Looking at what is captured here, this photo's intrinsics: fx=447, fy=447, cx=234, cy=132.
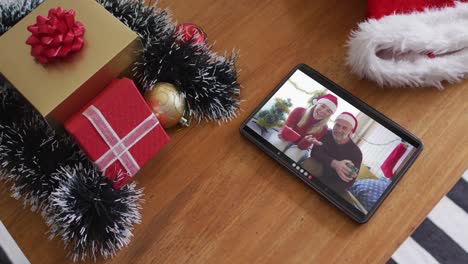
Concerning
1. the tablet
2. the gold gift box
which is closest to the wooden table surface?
the tablet

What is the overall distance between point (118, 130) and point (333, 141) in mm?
271

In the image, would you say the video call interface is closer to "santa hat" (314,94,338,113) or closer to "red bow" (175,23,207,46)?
"santa hat" (314,94,338,113)

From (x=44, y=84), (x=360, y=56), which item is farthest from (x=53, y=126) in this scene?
(x=360, y=56)

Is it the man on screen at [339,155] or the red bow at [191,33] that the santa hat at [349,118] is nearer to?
the man on screen at [339,155]

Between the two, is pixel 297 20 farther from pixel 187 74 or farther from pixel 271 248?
pixel 271 248

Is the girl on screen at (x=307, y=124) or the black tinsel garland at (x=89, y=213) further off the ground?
the girl on screen at (x=307, y=124)

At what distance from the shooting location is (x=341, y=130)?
22.9 inches

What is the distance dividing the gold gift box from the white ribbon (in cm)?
3

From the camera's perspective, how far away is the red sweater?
22.8 inches

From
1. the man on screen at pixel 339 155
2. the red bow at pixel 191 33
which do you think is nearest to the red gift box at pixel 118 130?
the red bow at pixel 191 33

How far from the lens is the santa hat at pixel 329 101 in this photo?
59cm

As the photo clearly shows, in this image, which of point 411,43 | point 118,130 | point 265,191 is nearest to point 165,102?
point 118,130

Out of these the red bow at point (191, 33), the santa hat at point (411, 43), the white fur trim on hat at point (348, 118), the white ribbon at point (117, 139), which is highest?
the santa hat at point (411, 43)

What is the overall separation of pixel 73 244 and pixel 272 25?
397mm
